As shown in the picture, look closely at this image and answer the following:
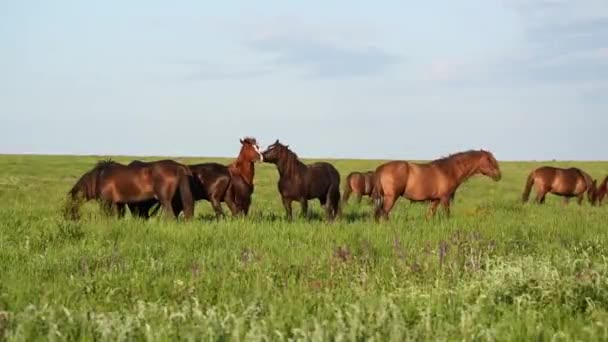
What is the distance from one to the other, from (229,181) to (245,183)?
0.48 metres

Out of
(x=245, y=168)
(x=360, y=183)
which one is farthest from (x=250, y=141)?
(x=360, y=183)

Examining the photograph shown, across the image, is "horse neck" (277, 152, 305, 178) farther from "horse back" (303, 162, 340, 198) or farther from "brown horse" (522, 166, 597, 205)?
"brown horse" (522, 166, 597, 205)

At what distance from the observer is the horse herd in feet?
53.5

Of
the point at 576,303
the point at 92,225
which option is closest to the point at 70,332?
the point at 576,303

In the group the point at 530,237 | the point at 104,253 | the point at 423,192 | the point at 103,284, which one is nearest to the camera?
the point at 103,284

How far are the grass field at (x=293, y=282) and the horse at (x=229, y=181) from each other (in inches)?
203

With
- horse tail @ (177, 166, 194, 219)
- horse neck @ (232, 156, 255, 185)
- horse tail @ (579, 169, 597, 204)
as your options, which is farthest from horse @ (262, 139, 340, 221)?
horse tail @ (579, 169, 597, 204)

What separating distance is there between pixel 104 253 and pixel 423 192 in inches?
403

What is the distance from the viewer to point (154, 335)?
14.7 feet

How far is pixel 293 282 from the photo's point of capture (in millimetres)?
6836

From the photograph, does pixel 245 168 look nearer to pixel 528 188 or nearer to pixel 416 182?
pixel 416 182

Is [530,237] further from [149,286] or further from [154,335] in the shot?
[154,335]

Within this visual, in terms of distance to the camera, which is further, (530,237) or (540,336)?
(530,237)

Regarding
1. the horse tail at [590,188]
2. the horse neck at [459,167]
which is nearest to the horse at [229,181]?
the horse neck at [459,167]
